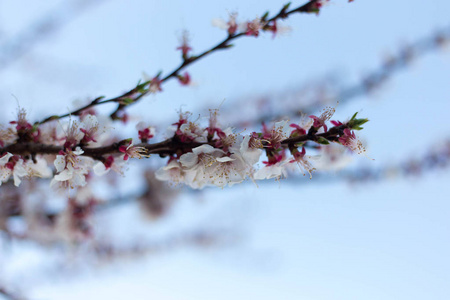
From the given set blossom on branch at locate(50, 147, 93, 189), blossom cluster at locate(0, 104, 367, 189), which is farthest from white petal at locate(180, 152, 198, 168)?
blossom on branch at locate(50, 147, 93, 189)

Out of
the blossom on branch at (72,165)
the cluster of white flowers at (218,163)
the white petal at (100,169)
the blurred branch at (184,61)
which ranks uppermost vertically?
the blurred branch at (184,61)

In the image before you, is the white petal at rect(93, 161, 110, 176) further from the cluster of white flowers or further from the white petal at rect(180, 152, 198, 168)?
the white petal at rect(180, 152, 198, 168)

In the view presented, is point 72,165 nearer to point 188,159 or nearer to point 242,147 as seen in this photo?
point 188,159

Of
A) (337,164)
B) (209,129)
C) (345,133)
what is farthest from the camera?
(337,164)

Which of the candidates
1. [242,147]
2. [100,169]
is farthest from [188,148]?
[100,169]

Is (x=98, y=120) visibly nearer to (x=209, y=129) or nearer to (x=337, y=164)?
(x=209, y=129)

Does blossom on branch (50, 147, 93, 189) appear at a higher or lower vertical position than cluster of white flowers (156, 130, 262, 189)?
higher

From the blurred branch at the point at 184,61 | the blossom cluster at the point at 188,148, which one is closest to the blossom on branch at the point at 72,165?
the blossom cluster at the point at 188,148

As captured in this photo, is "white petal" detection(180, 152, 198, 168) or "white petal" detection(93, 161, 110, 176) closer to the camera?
"white petal" detection(180, 152, 198, 168)

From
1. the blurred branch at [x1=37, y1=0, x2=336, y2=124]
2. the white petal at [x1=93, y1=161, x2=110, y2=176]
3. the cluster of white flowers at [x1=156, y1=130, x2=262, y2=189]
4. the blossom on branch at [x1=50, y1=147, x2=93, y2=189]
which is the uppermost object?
the blurred branch at [x1=37, y1=0, x2=336, y2=124]

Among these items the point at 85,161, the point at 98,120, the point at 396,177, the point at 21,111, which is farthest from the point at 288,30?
the point at 396,177

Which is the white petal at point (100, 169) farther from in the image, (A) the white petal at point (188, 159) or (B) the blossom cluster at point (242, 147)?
(A) the white petal at point (188, 159)
